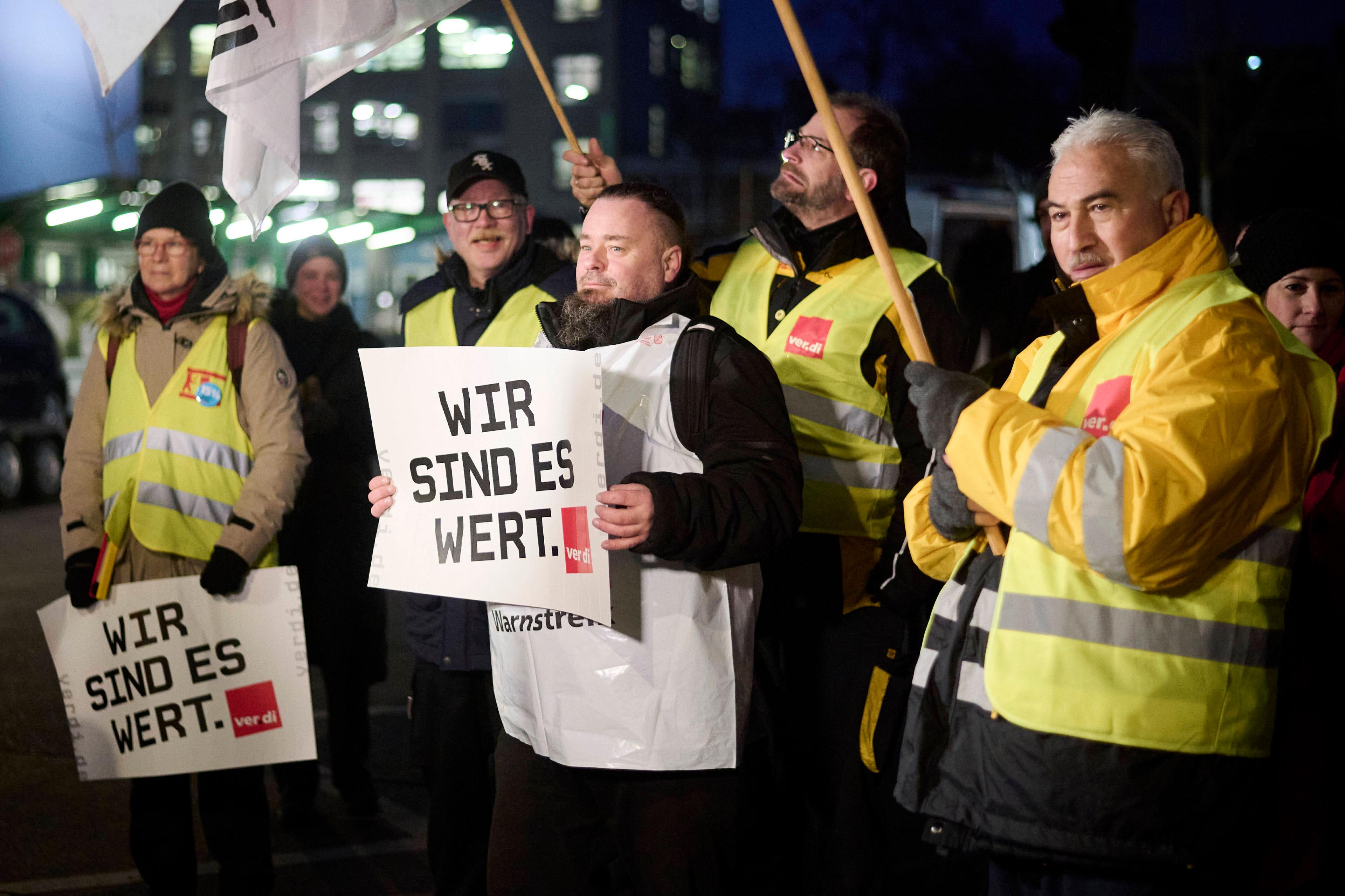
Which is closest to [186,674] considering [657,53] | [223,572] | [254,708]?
[254,708]

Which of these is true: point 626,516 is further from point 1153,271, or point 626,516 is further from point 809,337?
point 809,337

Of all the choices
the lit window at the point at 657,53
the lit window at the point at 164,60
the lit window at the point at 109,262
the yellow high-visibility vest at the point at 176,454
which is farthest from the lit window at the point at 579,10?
the yellow high-visibility vest at the point at 176,454

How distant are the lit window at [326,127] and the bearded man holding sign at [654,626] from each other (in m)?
59.8

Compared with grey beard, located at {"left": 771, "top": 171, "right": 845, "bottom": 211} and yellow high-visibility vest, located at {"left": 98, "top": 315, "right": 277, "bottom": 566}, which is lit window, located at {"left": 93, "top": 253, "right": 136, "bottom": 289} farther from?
grey beard, located at {"left": 771, "top": 171, "right": 845, "bottom": 211}

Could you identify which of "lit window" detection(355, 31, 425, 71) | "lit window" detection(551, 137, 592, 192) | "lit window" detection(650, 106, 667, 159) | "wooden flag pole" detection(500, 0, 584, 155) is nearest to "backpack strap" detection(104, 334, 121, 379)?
"wooden flag pole" detection(500, 0, 584, 155)

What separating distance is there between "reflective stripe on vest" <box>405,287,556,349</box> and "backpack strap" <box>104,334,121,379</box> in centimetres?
92

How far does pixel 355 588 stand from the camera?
533cm

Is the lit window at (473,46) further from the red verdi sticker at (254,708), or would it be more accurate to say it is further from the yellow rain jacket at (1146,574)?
the yellow rain jacket at (1146,574)

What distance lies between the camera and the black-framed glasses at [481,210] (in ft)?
13.6

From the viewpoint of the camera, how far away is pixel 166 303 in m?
4.20

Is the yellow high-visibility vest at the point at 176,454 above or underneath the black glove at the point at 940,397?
underneath

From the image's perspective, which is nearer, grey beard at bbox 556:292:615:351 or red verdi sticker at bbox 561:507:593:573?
red verdi sticker at bbox 561:507:593:573

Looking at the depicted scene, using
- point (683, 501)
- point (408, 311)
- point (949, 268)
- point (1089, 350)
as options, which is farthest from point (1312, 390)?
point (949, 268)

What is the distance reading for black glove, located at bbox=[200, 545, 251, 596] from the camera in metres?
3.95
